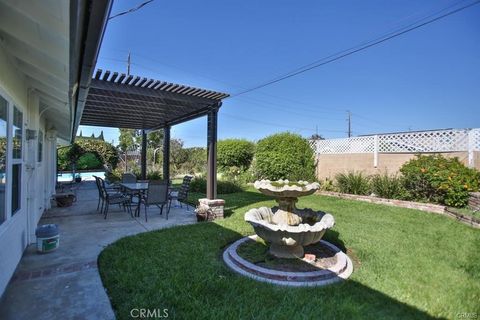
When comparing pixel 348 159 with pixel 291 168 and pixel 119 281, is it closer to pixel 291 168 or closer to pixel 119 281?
pixel 291 168

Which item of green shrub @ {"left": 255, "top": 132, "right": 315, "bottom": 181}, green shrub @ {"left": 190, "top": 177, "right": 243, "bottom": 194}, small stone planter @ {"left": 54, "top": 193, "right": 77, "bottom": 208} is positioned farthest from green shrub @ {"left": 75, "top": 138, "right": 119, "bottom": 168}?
green shrub @ {"left": 255, "top": 132, "right": 315, "bottom": 181}

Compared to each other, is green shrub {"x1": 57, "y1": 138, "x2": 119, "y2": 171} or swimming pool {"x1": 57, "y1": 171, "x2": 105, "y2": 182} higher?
green shrub {"x1": 57, "y1": 138, "x2": 119, "y2": 171}

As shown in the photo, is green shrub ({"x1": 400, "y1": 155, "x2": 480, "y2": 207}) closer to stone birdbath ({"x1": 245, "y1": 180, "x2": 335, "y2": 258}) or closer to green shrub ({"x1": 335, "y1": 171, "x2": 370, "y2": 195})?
green shrub ({"x1": 335, "y1": 171, "x2": 370, "y2": 195})

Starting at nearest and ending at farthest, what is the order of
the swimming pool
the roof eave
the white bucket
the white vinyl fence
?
the roof eave, the white bucket, the white vinyl fence, the swimming pool

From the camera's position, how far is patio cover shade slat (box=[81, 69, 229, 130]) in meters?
5.36

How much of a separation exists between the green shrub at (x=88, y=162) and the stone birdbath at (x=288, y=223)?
18.3 m

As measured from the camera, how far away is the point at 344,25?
29.8 ft

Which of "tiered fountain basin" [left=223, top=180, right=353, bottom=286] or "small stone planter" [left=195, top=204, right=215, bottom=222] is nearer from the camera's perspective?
"tiered fountain basin" [left=223, top=180, right=353, bottom=286]

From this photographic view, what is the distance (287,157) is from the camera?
12.2 m

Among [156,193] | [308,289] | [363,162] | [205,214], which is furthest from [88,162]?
[308,289]

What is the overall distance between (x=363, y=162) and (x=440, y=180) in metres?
3.20

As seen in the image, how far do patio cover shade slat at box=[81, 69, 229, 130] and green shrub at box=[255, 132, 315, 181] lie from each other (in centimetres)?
498

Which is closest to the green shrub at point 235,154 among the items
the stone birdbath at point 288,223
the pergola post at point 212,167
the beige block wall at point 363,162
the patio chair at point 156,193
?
the beige block wall at point 363,162

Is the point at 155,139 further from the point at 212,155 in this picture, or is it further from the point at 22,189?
the point at 22,189
